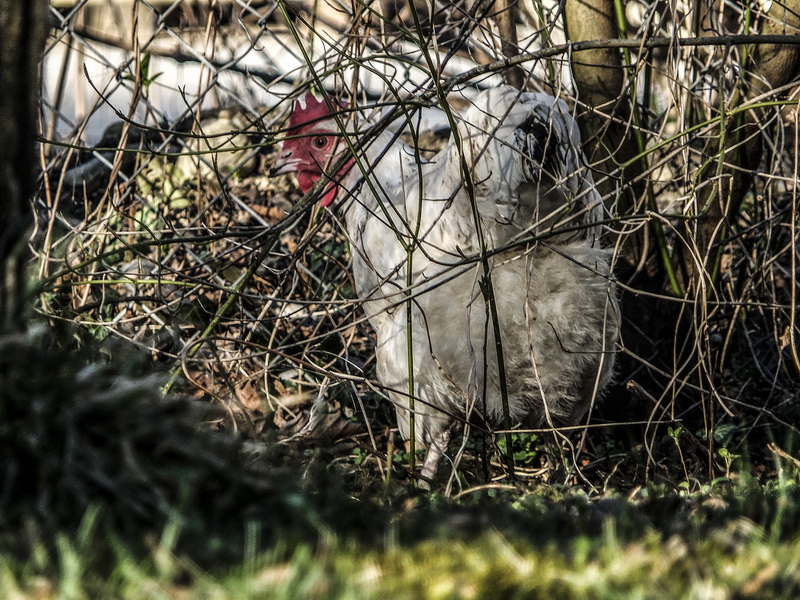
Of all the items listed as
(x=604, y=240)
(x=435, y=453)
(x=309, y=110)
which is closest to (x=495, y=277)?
(x=604, y=240)

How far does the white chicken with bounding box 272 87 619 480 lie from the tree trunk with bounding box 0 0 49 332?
1.18m

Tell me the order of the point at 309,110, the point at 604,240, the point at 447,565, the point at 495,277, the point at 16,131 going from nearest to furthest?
the point at 447,565, the point at 16,131, the point at 495,277, the point at 604,240, the point at 309,110

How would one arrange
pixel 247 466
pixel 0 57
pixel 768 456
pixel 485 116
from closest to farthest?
pixel 0 57, pixel 247 466, pixel 485 116, pixel 768 456

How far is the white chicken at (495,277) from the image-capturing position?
2.84m

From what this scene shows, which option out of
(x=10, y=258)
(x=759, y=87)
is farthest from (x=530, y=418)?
(x=10, y=258)

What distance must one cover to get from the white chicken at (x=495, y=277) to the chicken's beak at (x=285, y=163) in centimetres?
65

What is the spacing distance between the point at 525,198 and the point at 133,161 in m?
3.32

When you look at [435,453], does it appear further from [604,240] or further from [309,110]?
[309,110]

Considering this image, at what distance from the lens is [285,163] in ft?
13.4

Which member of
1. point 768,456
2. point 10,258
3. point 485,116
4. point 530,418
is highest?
point 485,116

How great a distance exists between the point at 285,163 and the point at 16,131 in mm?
2556

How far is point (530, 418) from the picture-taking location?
11.9 feet

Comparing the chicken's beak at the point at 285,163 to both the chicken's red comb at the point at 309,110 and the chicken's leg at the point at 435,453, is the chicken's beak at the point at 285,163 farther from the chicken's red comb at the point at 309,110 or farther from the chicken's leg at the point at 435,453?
the chicken's leg at the point at 435,453

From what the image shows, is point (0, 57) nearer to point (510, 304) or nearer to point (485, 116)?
point (485, 116)
